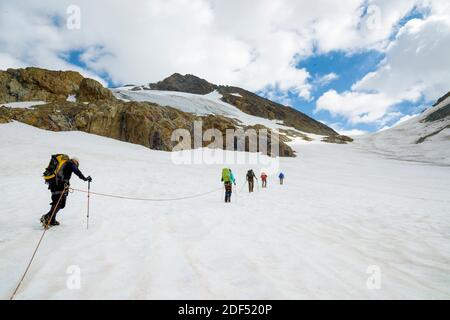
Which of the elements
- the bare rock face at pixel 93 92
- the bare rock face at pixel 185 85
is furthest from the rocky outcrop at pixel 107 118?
the bare rock face at pixel 185 85

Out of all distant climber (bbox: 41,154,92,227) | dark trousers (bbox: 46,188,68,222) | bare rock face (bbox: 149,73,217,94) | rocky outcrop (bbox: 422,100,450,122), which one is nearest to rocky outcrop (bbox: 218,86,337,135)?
bare rock face (bbox: 149,73,217,94)

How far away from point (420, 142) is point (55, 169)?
275ft

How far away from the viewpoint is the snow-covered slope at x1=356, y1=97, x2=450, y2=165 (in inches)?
2263

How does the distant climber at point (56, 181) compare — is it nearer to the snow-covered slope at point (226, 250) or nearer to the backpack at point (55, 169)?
the backpack at point (55, 169)

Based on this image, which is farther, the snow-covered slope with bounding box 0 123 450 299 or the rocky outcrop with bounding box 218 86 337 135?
the rocky outcrop with bounding box 218 86 337 135

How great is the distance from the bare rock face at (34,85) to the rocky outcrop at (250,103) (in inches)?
3069

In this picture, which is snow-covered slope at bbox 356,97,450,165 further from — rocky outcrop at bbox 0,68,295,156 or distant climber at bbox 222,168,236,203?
distant climber at bbox 222,168,236,203

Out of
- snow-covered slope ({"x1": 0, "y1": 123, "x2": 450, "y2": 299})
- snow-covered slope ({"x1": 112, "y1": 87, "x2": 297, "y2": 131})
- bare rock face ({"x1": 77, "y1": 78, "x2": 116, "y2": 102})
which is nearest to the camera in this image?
snow-covered slope ({"x1": 0, "y1": 123, "x2": 450, "y2": 299})

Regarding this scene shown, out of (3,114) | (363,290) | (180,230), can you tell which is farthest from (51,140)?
(363,290)

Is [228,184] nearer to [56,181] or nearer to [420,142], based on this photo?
[56,181]

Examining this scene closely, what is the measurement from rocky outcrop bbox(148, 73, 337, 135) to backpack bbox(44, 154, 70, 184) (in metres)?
119

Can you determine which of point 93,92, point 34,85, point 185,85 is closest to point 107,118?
point 93,92

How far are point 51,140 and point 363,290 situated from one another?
37.6 metres
